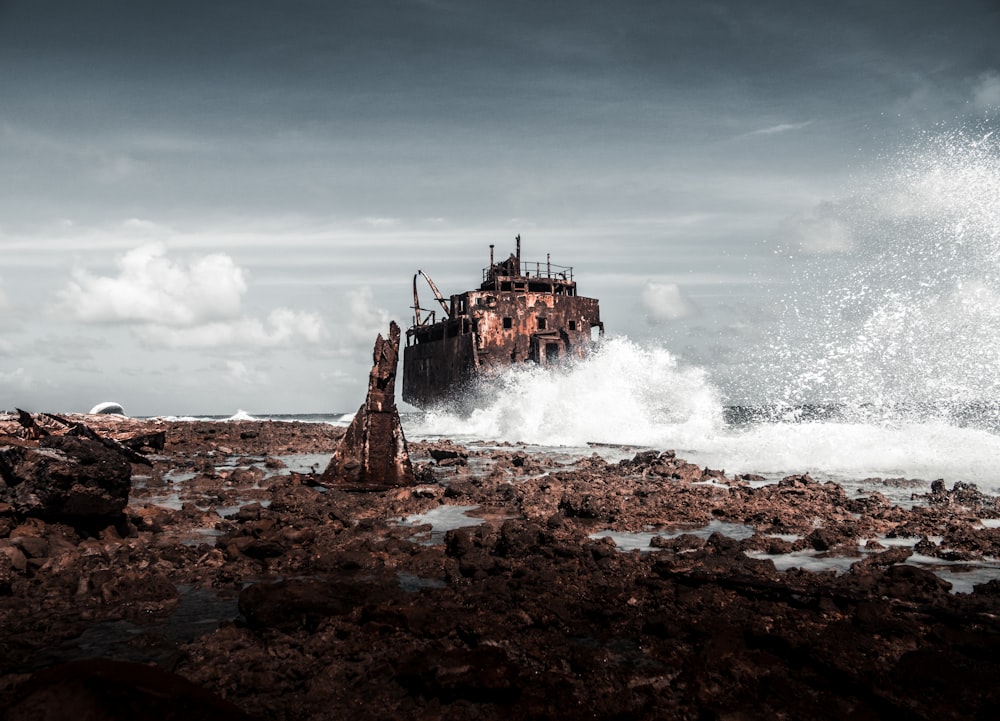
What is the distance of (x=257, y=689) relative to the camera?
9.67 ft

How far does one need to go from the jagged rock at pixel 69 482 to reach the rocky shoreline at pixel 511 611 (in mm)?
129

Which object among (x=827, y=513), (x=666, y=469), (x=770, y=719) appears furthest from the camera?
(x=666, y=469)

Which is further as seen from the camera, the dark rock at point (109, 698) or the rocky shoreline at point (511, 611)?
the rocky shoreline at point (511, 611)

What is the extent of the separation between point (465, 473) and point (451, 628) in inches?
299

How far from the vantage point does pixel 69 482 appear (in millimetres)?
5527

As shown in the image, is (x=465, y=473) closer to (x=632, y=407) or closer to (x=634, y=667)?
(x=634, y=667)

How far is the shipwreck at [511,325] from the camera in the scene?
2505cm

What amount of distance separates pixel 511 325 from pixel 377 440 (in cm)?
1687

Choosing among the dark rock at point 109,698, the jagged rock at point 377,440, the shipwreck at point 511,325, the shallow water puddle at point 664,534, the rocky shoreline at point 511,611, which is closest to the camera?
the dark rock at point 109,698

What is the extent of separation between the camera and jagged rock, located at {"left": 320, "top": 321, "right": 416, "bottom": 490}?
878 centimetres

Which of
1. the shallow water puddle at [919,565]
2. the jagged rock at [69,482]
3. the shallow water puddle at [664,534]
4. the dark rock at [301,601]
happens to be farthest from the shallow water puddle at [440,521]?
the shallow water puddle at [919,565]

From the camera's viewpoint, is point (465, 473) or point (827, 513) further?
point (465, 473)

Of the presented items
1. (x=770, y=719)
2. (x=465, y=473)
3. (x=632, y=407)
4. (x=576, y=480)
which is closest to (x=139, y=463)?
(x=465, y=473)

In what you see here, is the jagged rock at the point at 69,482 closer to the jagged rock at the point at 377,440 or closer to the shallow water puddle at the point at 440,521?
the shallow water puddle at the point at 440,521
